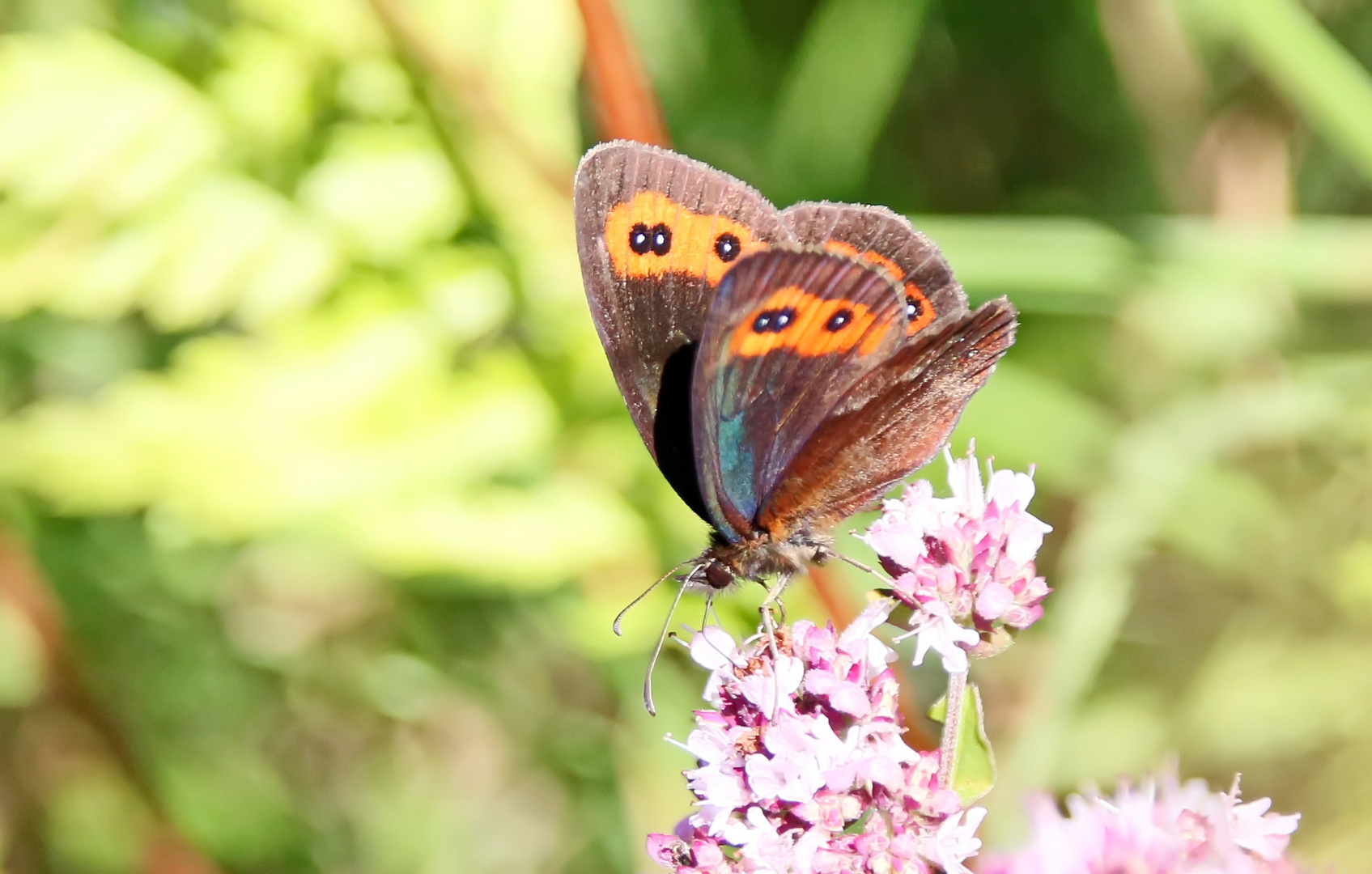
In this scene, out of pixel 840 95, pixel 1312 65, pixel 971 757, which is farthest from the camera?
pixel 840 95

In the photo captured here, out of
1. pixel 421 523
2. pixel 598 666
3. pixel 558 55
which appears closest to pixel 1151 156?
pixel 558 55

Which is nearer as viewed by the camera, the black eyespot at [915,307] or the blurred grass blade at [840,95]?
the black eyespot at [915,307]

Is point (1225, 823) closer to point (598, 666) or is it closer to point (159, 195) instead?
point (598, 666)

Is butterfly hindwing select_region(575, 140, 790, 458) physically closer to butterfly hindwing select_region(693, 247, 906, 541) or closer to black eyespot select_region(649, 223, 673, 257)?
black eyespot select_region(649, 223, 673, 257)

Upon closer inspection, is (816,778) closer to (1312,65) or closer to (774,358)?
(774,358)

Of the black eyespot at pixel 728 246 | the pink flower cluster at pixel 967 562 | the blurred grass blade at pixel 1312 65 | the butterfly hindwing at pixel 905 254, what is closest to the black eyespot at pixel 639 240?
the black eyespot at pixel 728 246

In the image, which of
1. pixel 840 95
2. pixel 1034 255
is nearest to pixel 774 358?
pixel 1034 255

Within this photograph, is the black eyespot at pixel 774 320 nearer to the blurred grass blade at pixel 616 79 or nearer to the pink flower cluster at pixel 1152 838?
the blurred grass blade at pixel 616 79
